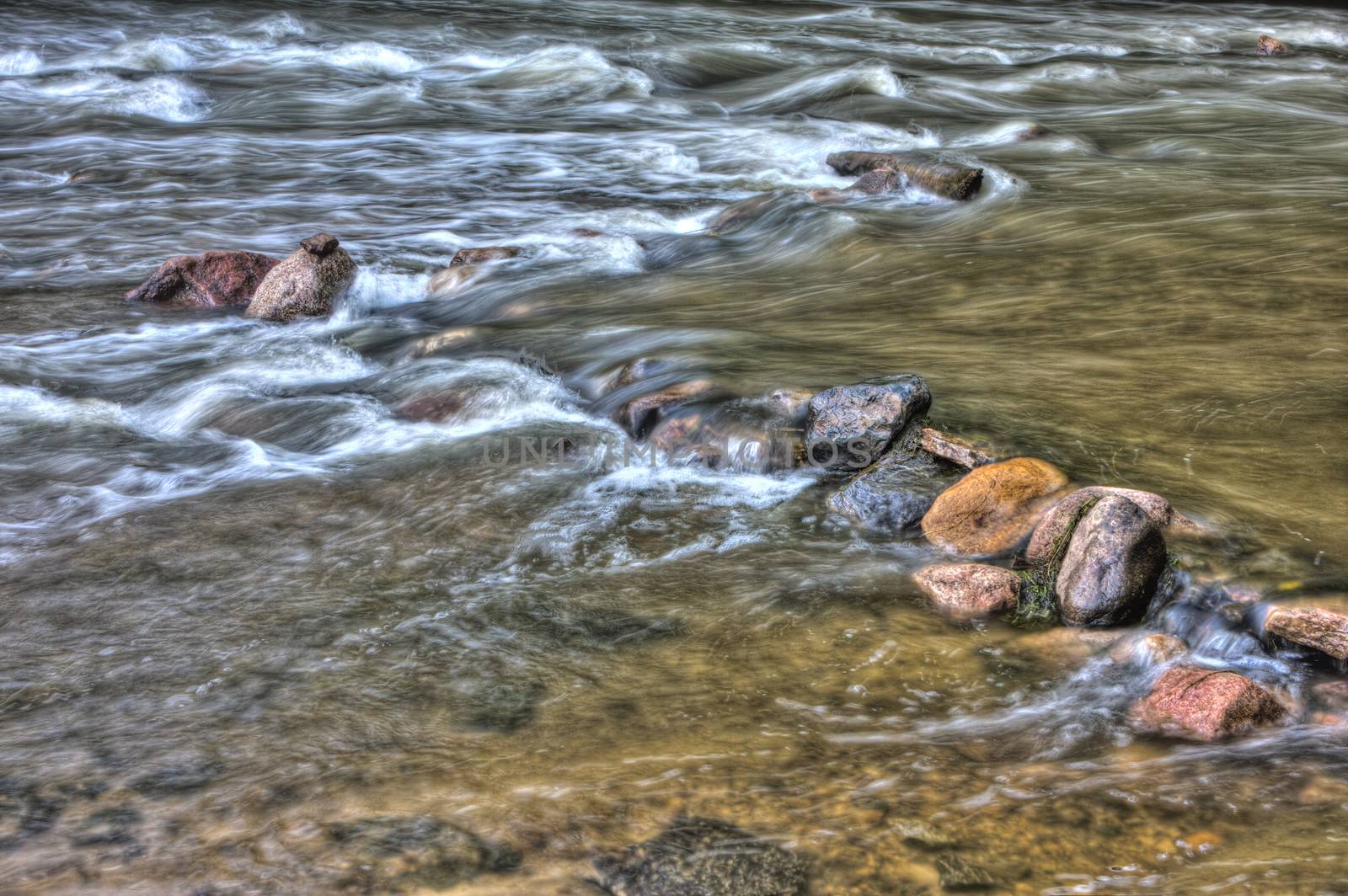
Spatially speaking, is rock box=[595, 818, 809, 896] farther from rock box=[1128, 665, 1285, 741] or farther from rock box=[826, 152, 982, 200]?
rock box=[826, 152, 982, 200]

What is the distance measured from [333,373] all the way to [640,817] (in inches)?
180

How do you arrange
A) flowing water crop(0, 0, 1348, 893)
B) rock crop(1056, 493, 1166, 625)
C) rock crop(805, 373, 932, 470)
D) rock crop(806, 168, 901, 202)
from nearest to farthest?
flowing water crop(0, 0, 1348, 893)
rock crop(1056, 493, 1166, 625)
rock crop(805, 373, 932, 470)
rock crop(806, 168, 901, 202)

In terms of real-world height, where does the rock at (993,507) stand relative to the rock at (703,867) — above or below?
above

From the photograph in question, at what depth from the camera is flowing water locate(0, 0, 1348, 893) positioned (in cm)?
310

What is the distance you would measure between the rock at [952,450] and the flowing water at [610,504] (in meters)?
0.12

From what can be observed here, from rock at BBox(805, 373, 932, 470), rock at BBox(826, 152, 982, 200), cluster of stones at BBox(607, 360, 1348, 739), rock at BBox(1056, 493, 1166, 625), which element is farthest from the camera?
rock at BBox(826, 152, 982, 200)

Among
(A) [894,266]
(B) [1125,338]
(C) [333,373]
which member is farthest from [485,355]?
(B) [1125,338]

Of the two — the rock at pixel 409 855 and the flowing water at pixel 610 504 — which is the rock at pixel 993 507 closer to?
the flowing water at pixel 610 504

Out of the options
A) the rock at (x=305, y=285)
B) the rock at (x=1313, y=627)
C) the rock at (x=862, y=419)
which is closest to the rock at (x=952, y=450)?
the rock at (x=862, y=419)

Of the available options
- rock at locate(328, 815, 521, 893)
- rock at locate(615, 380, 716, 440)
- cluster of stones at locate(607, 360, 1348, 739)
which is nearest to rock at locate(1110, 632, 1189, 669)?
cluster of stones at locate(607, 360, 1348, 739)

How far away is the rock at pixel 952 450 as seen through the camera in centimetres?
498

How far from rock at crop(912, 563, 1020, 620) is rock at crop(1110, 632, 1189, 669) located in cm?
39

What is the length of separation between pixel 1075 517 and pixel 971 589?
1.59 feet

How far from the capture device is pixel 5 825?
305cm
